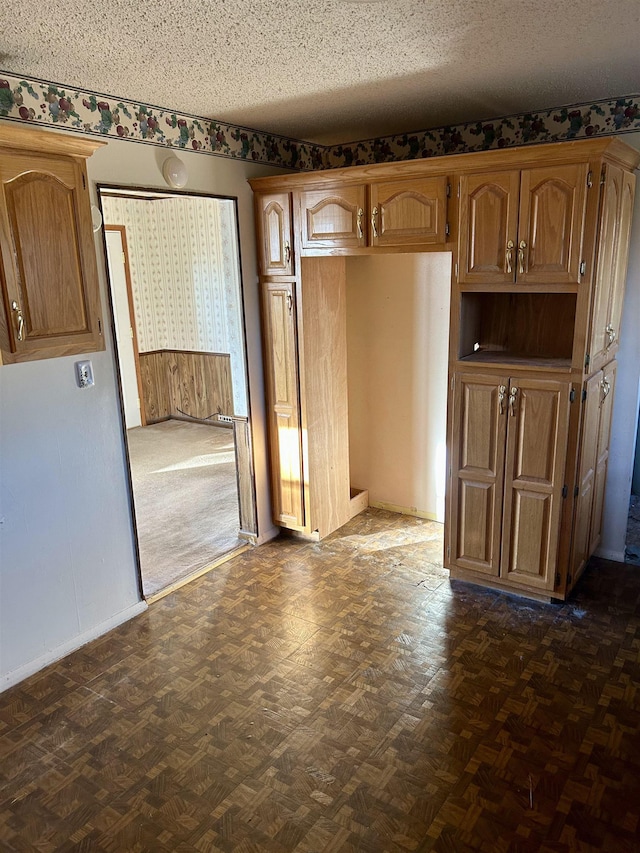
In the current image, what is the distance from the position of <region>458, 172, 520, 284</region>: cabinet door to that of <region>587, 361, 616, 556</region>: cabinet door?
0.82m

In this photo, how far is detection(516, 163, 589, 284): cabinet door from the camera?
105 inches

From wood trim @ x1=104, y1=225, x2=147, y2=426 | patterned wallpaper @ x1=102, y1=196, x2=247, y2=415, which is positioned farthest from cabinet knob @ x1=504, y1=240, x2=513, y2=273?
wood trim @ x1=104, y1=225, x2=147, y2=426

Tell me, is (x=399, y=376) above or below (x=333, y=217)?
below

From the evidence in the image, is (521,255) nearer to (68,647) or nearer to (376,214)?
(376,214)

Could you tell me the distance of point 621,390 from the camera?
342cm

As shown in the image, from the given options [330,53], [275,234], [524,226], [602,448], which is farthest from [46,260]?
[602,448]

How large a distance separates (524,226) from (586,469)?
122 cm

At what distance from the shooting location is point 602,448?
3.35 metres

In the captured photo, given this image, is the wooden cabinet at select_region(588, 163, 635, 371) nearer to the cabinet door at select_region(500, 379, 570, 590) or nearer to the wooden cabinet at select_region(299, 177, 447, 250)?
the cabinet door at select_region(500, 379, 570, 590)

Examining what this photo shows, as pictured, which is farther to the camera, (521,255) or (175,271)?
(175,271)

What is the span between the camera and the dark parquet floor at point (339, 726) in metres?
1.98

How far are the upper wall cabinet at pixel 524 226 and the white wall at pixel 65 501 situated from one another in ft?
4.79

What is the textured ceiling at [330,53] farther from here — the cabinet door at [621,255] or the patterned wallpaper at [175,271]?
the patterned wallpaper at [175,271]

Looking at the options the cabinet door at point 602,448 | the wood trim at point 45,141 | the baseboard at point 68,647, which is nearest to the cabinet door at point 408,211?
the cabinet door at point 602,448
